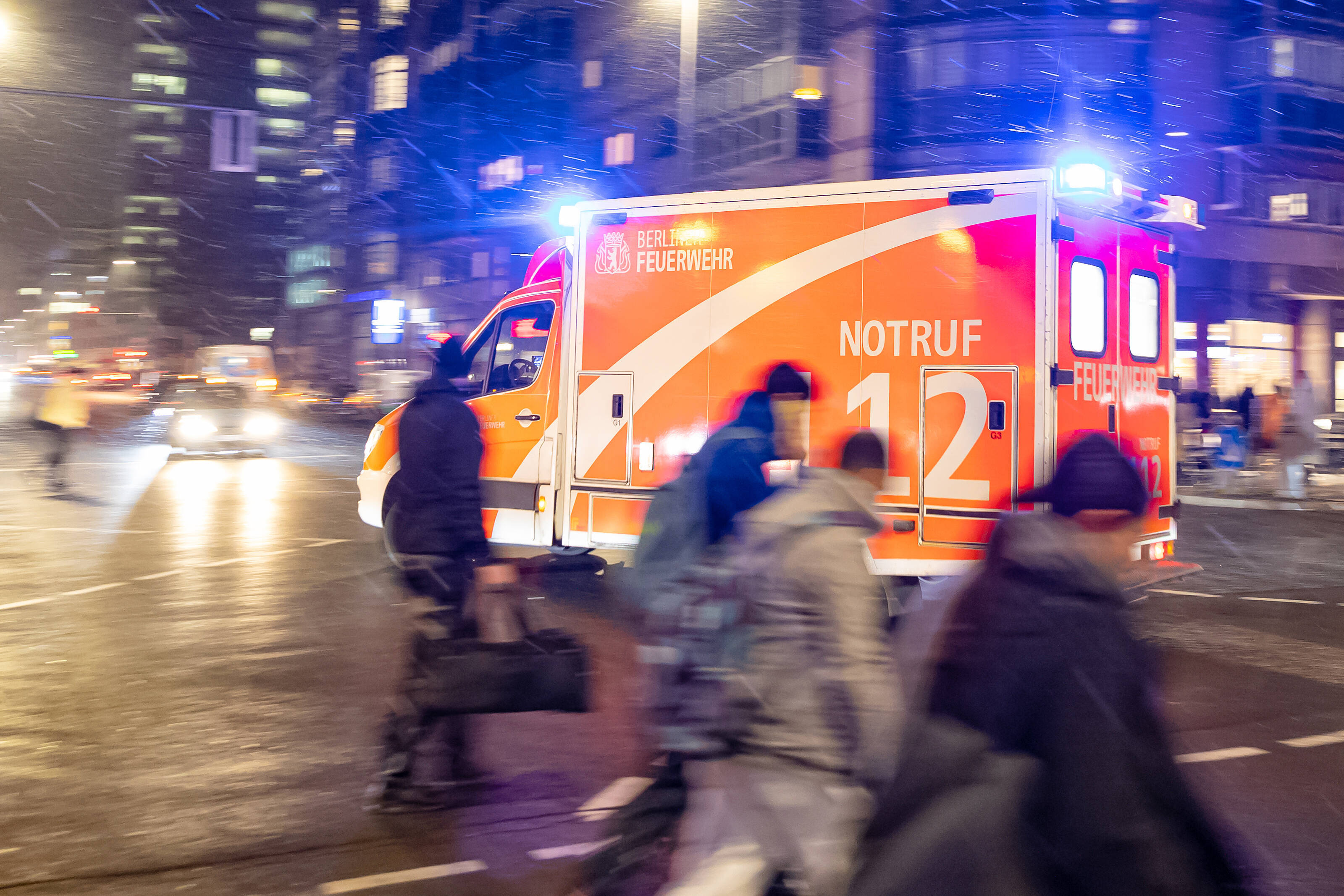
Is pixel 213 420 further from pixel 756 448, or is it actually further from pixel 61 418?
pixel 756 448

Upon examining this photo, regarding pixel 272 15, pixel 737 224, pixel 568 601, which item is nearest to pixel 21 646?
pixel 568 601

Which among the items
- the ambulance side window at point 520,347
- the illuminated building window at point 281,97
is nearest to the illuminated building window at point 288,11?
the illuminated building window at point 281,97

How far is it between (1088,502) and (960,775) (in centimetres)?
59

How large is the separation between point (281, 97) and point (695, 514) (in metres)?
136

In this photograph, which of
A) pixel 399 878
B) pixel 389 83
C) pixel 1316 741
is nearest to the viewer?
pixel 399 878

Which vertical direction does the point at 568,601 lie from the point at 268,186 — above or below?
below

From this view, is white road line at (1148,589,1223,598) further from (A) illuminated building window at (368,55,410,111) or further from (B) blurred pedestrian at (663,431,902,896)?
(A) illuminated building window at (368,55,410,111)

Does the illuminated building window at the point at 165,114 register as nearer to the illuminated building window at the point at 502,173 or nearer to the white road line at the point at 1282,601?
the illuminated building window at the point at 502,173

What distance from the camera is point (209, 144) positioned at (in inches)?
4520

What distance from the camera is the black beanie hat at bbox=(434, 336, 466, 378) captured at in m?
5.09

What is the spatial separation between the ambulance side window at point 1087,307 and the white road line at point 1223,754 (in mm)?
2767

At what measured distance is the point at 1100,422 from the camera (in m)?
7.86

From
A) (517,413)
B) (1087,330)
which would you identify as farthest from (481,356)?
(1087,330)

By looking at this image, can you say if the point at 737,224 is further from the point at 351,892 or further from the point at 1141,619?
the point at 351,892
